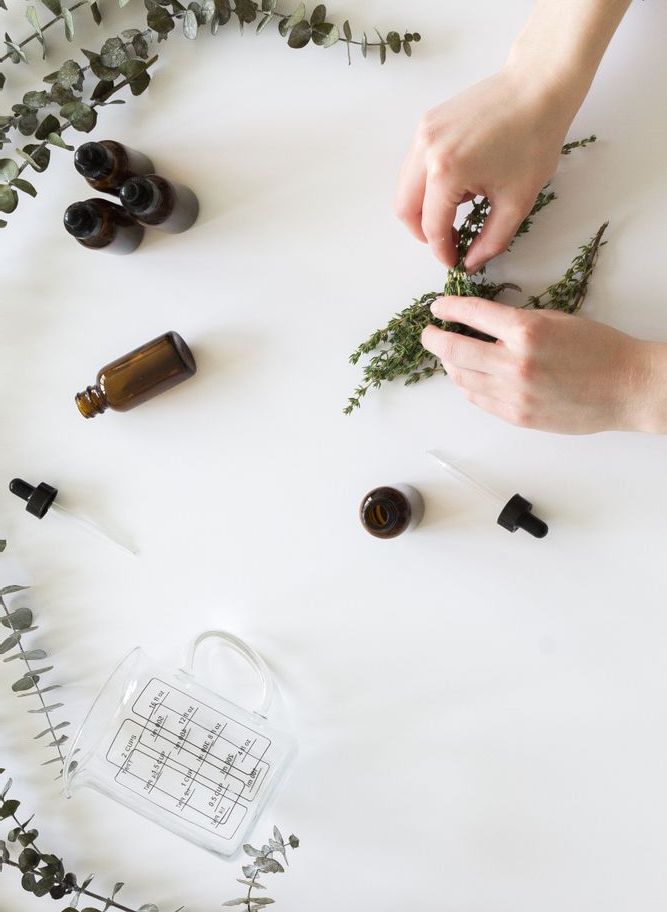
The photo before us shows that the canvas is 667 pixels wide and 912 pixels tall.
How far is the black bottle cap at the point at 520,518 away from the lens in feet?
3.87

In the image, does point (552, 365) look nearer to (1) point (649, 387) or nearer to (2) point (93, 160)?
(1) point (649, 387)

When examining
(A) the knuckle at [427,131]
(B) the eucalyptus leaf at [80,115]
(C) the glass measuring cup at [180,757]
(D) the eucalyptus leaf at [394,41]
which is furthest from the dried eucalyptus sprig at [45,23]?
(C) the glass measuring cup at [180,757]

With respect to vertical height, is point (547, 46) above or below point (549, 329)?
above

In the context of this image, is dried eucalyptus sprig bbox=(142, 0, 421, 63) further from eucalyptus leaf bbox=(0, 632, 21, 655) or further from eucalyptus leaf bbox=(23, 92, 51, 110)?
eucalyptus leaf bbox=(0, 632, 21, 655)

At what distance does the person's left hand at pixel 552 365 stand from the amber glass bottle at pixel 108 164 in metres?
0.52

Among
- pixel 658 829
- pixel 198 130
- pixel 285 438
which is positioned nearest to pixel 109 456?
pixel 285 438

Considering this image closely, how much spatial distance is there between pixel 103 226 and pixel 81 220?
5 centimetres

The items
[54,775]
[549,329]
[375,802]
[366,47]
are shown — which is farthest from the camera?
[54,775]

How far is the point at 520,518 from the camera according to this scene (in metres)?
1.18

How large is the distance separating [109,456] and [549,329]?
0.74 meters

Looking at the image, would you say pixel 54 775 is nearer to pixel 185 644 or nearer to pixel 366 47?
pixel 185 644

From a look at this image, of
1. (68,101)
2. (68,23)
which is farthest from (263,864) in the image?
(68,23)

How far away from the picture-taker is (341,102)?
122 centimetres

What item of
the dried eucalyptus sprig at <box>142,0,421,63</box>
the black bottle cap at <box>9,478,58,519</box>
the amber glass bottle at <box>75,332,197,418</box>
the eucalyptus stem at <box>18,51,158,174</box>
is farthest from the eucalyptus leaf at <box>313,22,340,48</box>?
the black bottle cap at <box>9,478,58,519</box>
